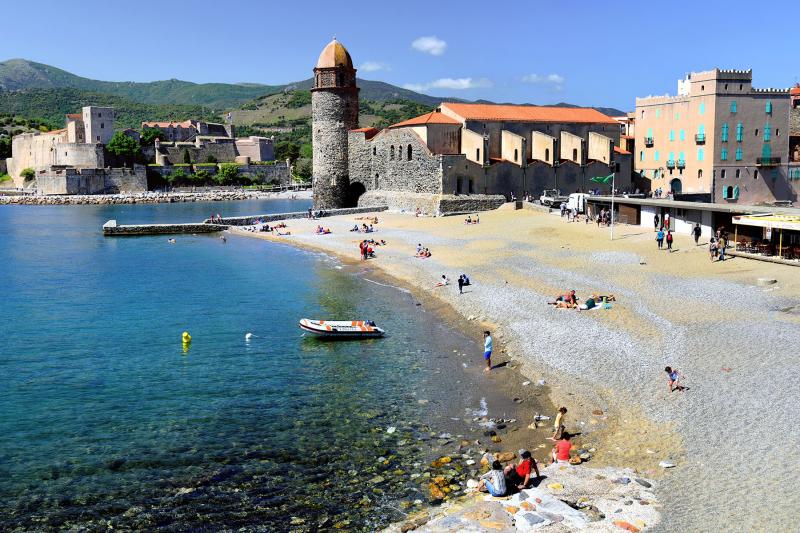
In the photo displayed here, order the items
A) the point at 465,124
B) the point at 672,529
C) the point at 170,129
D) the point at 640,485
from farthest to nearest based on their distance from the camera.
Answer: the point at 170,129 < the point at 465,124 < the point at 640,485 < the point at 672,529

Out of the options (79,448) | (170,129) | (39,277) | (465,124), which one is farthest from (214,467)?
(170,129)

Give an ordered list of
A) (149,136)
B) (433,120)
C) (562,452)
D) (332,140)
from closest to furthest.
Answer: (562,452) → (433,120) → (332,140) → (149,136)

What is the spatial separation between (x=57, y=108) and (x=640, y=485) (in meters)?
212

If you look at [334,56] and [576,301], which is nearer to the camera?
[576,301]

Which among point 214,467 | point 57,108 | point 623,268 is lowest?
point 214,467

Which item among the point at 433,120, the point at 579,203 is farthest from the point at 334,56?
the point at 579,203

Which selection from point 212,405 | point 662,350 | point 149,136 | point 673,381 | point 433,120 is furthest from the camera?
point 149,136

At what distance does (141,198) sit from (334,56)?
49852mm

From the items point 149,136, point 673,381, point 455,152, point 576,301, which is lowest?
point 673,381

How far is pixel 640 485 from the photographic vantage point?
11617mm

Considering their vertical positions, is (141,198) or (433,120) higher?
(433,120)

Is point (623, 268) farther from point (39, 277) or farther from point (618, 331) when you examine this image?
point (39, 277)

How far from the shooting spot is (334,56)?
58.3 meters

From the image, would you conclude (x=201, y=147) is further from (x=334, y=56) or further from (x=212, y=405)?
(x=212, y=405)
